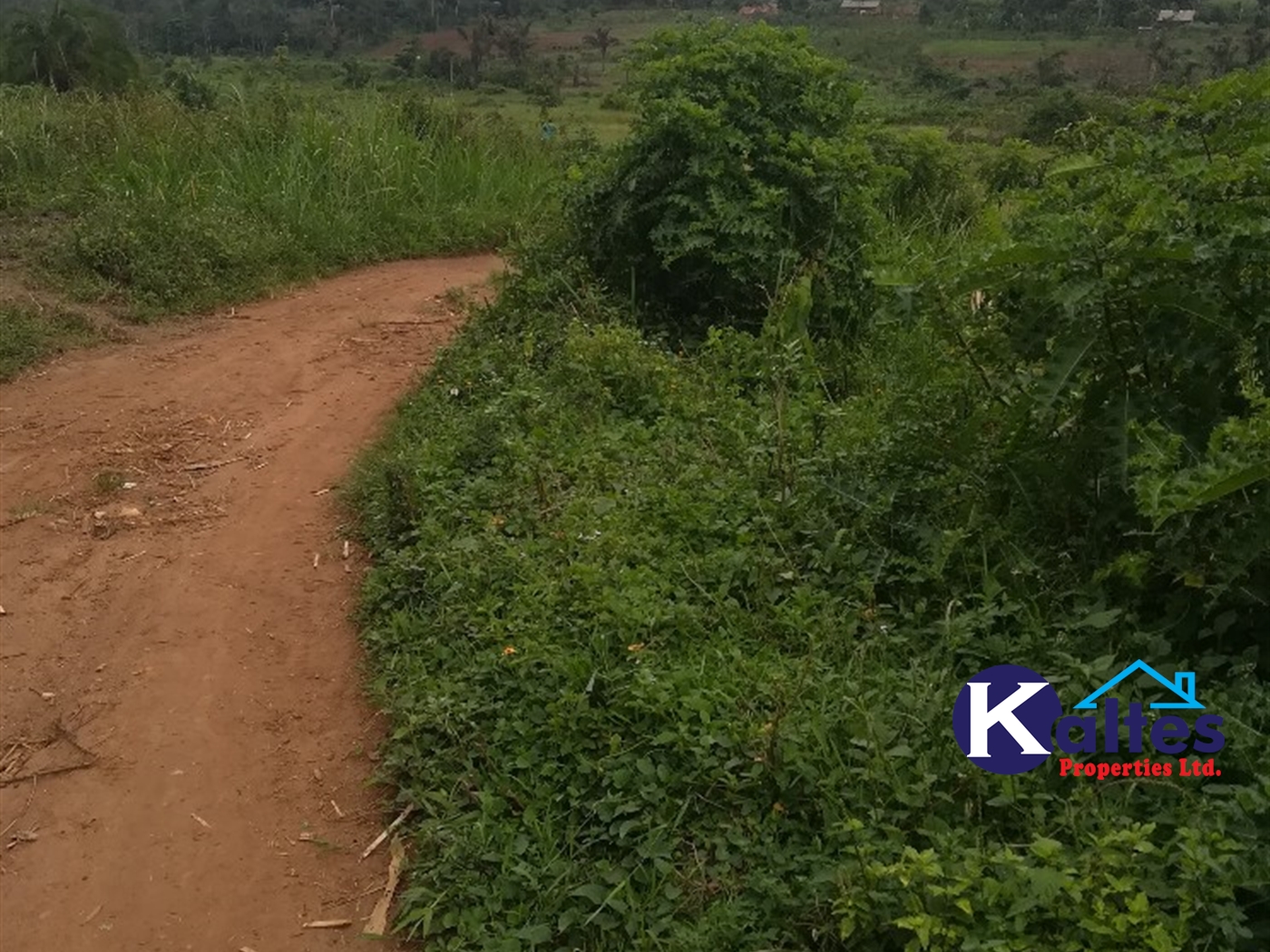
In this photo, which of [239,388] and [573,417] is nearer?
[573,417]

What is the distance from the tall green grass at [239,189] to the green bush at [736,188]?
A: 2.07m

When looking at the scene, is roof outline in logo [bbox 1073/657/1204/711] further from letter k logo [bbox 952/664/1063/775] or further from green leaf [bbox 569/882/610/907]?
green leaf [bbox 569/882/610/907]

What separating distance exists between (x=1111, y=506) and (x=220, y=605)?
3.00 m

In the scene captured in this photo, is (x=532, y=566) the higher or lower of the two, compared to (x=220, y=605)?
higher

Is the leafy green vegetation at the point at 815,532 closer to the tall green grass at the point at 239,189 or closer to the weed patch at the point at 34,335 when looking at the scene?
the weed patch at the point at 34,335

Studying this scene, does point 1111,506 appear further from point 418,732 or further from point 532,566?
point 418,732

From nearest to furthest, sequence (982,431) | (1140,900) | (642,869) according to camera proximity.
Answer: (1140,900)
(642,869)
(982,431)

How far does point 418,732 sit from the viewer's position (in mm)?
3416

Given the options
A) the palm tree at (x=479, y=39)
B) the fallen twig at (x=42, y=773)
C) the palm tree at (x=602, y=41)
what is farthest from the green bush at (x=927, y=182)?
the palm tree at (x=602, y=41)

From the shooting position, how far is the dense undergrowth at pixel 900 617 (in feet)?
8.40

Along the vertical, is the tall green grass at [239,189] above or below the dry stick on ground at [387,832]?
above

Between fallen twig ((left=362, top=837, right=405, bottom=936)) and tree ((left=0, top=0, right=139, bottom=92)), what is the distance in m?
10.7

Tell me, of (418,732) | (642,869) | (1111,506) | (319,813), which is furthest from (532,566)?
(1111,506)

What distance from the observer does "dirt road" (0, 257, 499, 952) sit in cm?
307
